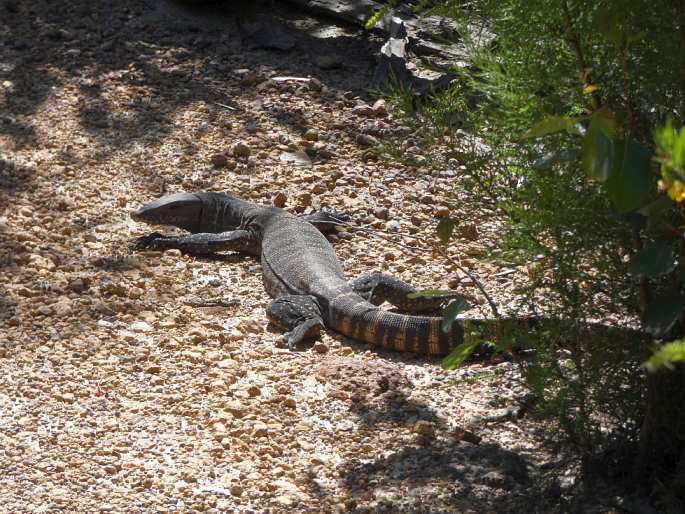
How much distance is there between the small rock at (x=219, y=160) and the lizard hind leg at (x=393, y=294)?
8.12 ft

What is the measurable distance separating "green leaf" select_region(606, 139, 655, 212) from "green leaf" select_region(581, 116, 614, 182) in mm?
52

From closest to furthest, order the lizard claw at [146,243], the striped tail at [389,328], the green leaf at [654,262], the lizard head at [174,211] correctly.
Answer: the green leaf at [654,262] < the striped tail at [389,328] < the lizard claw at [146,243] < the lizard head at [174,211]


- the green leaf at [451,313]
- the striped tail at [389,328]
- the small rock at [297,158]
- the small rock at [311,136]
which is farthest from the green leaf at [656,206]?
the small rock at [311,136]

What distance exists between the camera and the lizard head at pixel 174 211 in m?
7.31

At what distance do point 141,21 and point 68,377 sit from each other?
6395 mm

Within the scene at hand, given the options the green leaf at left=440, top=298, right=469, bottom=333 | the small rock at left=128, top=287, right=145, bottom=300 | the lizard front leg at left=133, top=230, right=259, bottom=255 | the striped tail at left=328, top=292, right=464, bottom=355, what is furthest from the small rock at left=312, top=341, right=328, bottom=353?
the green leaf at left=440, top=298, right=469, bottom=333

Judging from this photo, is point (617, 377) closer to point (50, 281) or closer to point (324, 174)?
point (50, 281)

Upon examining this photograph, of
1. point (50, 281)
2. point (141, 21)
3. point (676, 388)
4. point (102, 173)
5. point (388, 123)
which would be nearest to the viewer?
point (676, 388)

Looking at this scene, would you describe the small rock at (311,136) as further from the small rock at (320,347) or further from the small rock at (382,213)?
the small rock at (320,347)

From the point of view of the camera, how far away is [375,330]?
5734mm

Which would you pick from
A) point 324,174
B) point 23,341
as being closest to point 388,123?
point 324,174

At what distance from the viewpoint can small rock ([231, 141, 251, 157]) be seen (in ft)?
27.0

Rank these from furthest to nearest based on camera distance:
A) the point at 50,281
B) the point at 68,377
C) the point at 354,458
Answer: the point at 50,281, the point at 68,377, the point at 354,458

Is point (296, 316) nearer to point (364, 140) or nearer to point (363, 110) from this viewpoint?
point (364, 140)
